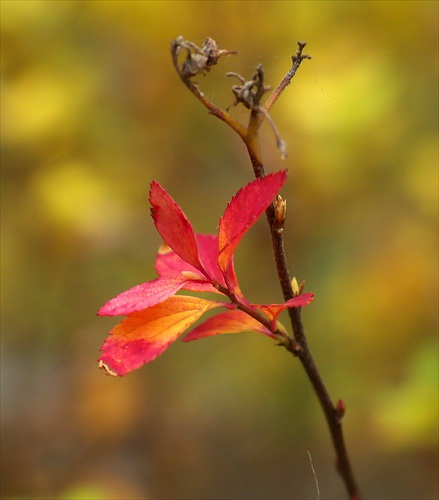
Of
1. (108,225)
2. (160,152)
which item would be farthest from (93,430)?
(160,152)

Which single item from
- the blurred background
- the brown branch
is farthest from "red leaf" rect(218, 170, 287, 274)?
the blurred background

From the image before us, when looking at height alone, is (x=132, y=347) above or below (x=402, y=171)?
below

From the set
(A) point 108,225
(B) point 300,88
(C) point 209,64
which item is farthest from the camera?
(A) point 108,225

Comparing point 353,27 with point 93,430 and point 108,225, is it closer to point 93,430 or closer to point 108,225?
point 108,225

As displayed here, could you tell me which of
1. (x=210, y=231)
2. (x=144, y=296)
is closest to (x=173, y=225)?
(x=144, y=296)

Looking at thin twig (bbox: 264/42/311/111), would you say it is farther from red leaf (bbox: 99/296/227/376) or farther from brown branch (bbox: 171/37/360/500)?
red leaf (bbox: 99/296/227/376)

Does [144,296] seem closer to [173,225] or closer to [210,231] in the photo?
[173,225]
